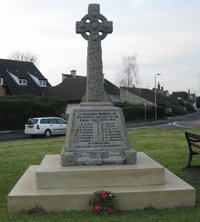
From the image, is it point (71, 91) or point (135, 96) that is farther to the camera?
point (135, 96)

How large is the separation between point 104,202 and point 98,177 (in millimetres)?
572

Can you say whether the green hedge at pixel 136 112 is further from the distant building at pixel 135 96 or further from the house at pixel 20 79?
the distant building at pixel 135 96

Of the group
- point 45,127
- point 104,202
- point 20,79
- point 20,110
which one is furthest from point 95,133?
point 20,79

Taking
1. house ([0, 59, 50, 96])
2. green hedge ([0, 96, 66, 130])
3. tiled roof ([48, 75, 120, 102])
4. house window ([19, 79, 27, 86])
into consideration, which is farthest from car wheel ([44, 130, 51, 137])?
tiled roof ([48, 75, 120, 102])

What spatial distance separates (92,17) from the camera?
Answer: 816cm

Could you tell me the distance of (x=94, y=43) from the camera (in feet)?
26.4

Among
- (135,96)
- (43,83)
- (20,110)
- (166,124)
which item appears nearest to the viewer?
(20,110)

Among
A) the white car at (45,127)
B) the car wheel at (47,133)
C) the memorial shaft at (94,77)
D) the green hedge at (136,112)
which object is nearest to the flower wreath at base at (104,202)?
the memorial shaft at (94,77)

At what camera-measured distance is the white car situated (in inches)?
1291

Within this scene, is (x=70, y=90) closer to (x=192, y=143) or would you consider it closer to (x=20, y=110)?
(x=20, y=110)

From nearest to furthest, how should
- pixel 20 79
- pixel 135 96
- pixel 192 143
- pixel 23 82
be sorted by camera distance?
pixel 192 143
pixel 20 79
pixel 23 82
pixel 135 96

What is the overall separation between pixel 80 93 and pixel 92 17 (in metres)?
53.2

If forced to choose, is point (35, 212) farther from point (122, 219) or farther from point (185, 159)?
point (185, 159)

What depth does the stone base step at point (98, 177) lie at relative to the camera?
6750mm
